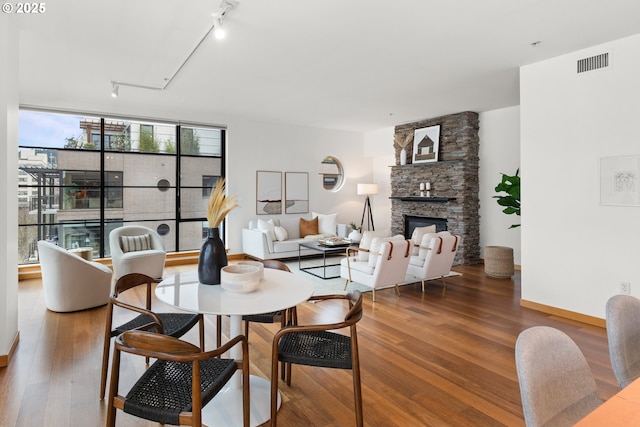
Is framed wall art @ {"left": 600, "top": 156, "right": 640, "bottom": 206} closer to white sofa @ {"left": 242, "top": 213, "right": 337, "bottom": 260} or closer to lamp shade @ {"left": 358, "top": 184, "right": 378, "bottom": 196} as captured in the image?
white sofa @ {"left": 242, "top": 213, "right": 337, "bottom": 260}

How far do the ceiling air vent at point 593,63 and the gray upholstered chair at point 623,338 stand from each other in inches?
126

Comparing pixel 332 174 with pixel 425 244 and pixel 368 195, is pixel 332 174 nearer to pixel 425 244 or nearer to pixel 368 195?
pixel 368 195

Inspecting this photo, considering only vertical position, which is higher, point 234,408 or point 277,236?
point 277,236

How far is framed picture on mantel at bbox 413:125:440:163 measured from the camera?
286 inches

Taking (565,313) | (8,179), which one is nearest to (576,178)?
(565,313)

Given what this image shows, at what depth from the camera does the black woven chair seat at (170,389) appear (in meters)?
1.51

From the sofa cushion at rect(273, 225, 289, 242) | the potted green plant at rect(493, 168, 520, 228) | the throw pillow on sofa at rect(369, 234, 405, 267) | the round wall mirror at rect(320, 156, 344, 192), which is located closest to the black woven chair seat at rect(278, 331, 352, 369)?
the throw pillow on sofa at rect(369, 234, 405, 267)

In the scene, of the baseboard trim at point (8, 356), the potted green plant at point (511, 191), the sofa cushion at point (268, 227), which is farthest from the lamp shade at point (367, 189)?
the baseboard trim at point (8, 356)

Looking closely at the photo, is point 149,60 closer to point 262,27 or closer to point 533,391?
point 262,27

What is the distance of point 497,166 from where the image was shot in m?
6.73

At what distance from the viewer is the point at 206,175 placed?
759 centimetres

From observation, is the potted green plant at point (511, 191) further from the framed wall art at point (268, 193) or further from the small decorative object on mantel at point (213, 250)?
the framed wall art at point (268, 193)

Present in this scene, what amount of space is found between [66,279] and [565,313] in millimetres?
5545

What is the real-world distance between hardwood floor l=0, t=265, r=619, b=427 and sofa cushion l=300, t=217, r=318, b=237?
135 inches
